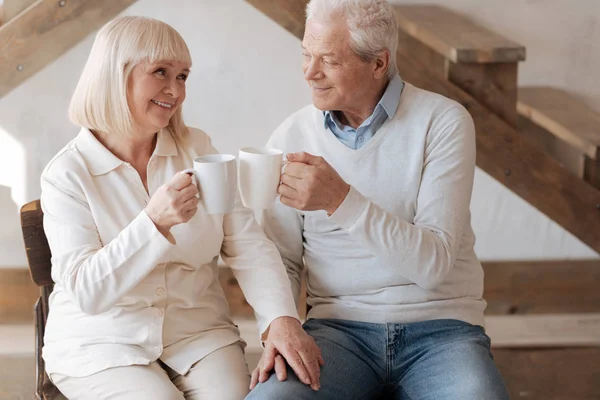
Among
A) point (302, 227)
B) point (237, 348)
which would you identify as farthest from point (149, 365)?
point (302, 227)

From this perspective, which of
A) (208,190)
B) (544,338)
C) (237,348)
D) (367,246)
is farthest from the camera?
(544,338)

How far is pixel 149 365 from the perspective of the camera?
186 centimetres

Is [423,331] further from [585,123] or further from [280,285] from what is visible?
[585,123]

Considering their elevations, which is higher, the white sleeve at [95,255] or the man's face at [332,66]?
the man's face at [332,66]

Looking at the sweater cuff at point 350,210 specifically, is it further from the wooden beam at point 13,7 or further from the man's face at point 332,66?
the wooden beam at point 13,7

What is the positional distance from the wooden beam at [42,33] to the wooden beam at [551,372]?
1729 mm

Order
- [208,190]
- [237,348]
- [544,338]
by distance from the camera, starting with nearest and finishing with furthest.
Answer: [208,190], [237,348], [544,338]

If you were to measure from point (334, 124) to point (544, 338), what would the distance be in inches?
48.2

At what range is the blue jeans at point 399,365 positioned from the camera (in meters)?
1.79

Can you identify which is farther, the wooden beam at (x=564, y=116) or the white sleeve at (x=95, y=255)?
the wooden beam at (x=564, y=116)

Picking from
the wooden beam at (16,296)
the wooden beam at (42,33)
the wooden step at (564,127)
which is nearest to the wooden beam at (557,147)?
the wooden step at (564,127)

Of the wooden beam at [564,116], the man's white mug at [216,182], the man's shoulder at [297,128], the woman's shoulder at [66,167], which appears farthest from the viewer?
the wooden beam at [564,116]

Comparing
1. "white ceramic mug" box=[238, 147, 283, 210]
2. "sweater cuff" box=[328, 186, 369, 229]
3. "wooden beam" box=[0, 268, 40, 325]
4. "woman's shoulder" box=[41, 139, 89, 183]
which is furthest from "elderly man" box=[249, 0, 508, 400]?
"wooden beam" box=[0, 268, 40, 325]

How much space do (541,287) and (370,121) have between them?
4.75 ft
